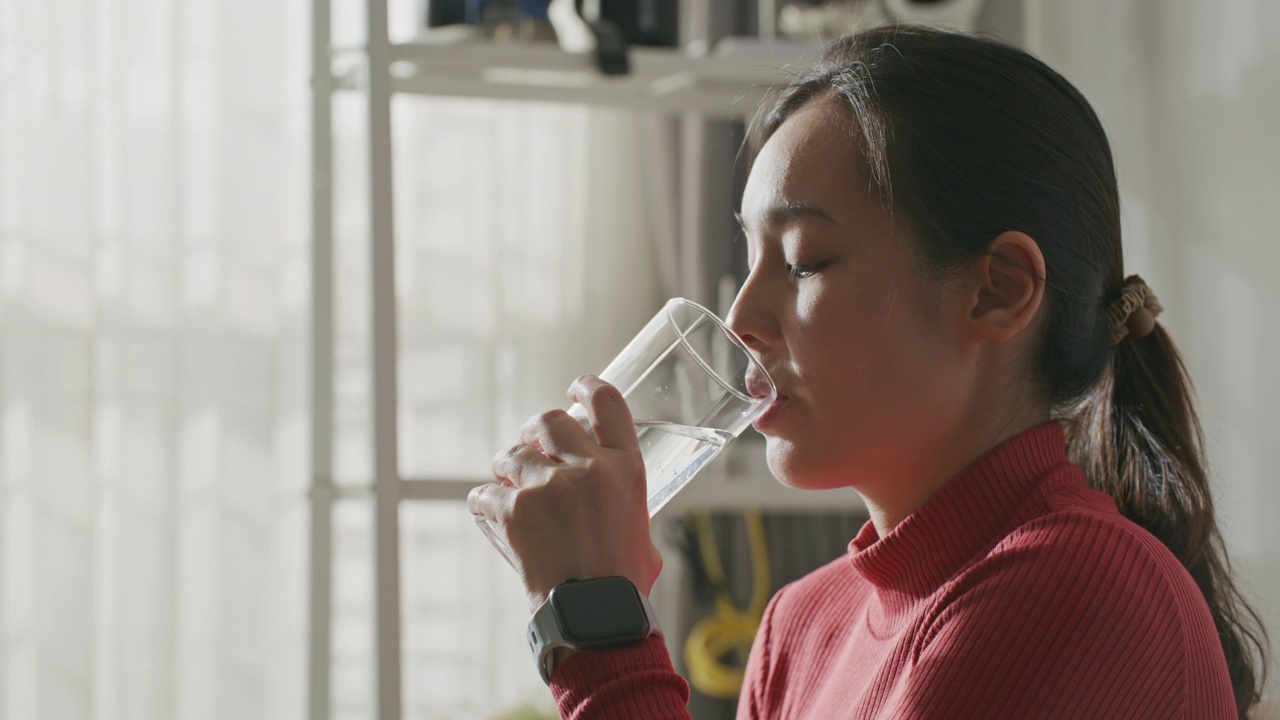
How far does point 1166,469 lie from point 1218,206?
58 cm

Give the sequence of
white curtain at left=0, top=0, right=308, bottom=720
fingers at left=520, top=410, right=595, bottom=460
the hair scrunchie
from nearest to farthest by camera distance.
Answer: fingers at left=520, top=410, right=595, bottom=460
the hair scrunchie
white curtain at left=0, top=0, right=308, bottom=720

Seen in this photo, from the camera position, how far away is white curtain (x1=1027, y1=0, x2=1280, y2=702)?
4.28 ft

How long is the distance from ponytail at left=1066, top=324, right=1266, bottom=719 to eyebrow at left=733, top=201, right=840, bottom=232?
0.28 metres

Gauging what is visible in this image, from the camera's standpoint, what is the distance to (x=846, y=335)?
0.83 meters

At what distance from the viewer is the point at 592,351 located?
226cm

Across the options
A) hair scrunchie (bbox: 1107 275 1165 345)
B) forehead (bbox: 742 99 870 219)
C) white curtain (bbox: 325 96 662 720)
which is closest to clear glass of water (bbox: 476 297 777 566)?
forehead (bbox: 742 99 870 219)

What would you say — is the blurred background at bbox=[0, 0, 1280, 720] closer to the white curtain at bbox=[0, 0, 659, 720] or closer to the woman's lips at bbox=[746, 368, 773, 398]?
the white curtain at bbox=[0, 0, 659, 720]

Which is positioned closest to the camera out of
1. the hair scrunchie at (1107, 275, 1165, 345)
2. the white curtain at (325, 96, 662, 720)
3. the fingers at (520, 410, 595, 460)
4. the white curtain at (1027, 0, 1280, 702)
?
the fingers at (520, 410, 595, 460)

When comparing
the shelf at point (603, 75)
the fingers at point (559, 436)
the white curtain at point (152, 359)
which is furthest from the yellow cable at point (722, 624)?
the fingers at point (559, 436)

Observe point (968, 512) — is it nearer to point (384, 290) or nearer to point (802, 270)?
point (802, 270)

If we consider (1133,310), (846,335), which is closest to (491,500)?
(846,335)

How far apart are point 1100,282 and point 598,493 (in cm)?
42

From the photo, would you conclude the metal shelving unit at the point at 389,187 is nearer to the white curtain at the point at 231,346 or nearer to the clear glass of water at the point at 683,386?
the white curtain at the point at 231,346

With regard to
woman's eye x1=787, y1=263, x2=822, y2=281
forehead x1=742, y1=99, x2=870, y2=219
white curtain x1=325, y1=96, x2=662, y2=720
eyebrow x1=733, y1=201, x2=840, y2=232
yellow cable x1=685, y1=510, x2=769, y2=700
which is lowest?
yellow cable x1=685, y1=510, x2=769, y2=700
